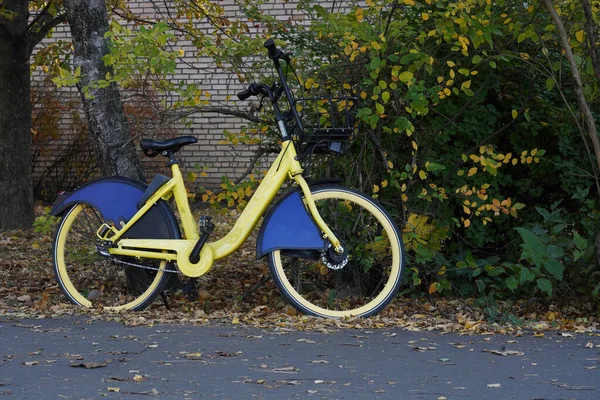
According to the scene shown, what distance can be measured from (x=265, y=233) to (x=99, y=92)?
1797 millimetres

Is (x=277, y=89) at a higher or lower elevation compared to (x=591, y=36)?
lower

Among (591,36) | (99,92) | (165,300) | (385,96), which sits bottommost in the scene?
(165,300)

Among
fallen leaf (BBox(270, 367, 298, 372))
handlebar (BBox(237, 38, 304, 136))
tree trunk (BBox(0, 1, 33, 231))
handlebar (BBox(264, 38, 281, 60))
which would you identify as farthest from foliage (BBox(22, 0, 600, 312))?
tree trunk (BBox(0, 1, 33, 231))

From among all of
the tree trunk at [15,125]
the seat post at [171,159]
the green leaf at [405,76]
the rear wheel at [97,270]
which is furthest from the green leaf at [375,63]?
the tree trunk at [15,125]

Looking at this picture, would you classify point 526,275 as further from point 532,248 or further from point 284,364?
point 284,364

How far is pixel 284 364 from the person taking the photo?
5.00 m

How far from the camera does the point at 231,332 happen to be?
5930 millimetres

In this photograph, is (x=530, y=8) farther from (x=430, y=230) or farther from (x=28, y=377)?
(x=28, y=377)

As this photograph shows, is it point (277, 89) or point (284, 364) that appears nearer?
point (284, 364)

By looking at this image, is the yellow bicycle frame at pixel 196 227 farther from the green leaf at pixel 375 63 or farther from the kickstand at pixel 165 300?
the green leaf at pixel 375 63

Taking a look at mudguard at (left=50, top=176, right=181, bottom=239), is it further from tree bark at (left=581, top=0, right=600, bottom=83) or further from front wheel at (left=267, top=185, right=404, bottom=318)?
tree bark at (left=581, top=0, right=600, bottom=83)

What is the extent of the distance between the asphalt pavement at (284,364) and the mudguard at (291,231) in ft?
1.86

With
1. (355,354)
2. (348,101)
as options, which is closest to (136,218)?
(348,101)

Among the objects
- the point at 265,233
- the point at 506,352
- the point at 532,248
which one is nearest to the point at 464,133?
the point at 532,248
